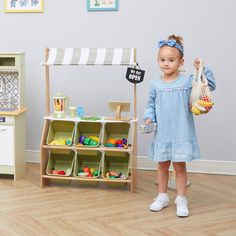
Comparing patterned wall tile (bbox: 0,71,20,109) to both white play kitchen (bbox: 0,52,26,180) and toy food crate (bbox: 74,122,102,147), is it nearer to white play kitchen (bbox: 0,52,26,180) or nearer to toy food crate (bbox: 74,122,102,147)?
white play kitchen (bbox: 0,52,26,180)

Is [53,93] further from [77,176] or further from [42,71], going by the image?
[77,176]

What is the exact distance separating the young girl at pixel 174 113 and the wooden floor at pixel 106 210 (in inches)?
6.3

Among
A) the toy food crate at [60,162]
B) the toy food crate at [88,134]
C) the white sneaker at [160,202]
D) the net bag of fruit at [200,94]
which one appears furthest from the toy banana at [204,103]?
the toy food crate at [60,162]

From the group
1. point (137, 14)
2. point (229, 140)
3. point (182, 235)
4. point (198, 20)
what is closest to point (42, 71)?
point (137, 14)

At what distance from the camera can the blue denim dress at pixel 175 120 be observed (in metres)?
2.82

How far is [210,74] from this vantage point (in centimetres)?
280

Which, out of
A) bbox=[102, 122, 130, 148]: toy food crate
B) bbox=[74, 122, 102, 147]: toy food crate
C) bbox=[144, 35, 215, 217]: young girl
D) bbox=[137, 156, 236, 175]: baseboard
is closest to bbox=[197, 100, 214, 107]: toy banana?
bbox=[144, 35, 215, 217]: young girl

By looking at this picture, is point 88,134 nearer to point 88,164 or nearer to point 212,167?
point 88,164

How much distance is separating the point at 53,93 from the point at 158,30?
1.09 m

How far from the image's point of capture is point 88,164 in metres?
3.54

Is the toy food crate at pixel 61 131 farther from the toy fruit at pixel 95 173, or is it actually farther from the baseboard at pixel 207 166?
the baseboard at pixel 207 166

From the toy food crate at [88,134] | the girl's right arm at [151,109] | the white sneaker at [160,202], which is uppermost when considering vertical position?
the girl's right arm at [151,109]

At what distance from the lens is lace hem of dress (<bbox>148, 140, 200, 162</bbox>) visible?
282cm

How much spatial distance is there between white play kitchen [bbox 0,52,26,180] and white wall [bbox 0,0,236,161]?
0.84 feet
